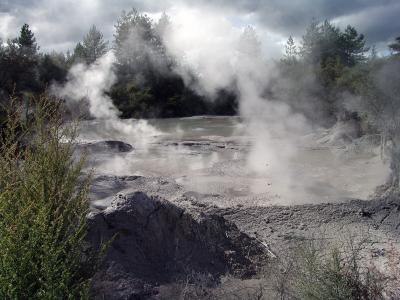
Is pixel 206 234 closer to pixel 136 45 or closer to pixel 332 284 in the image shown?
pixel 332 284

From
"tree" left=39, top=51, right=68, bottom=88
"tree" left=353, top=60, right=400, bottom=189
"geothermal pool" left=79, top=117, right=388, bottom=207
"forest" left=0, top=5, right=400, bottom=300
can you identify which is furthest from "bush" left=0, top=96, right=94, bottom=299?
"tree" left=39, top=51, right=68, bottom=88

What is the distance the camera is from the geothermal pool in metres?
9.70

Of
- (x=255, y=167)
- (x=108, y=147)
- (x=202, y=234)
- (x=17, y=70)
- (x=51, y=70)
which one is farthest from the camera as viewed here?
(x=51, y=70)

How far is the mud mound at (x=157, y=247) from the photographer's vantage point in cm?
436

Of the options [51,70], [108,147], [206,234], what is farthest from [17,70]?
[206,234]

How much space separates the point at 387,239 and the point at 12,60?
89.6ft

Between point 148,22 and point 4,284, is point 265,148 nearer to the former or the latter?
point 4,284

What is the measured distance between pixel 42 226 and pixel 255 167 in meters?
9.69

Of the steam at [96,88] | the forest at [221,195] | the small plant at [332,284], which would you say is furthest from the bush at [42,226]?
the steam at [96,88]

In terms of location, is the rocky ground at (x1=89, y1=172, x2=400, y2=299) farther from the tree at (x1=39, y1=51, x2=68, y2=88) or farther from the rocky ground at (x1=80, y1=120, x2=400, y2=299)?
the tree at (x1=39, y1=51, x2=68, y2=88)

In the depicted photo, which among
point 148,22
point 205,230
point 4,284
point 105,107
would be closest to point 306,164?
point 205,230

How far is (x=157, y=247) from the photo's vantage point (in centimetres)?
511

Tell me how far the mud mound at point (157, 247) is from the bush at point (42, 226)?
0.48m

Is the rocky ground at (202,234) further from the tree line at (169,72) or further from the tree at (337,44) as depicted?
the tree at (337,44)
